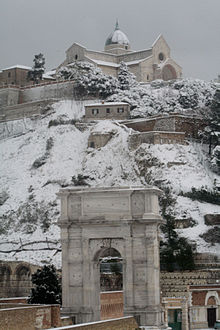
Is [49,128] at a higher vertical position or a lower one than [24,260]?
higher

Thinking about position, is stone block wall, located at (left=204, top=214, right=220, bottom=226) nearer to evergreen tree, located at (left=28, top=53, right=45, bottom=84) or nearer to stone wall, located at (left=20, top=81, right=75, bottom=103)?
stone wall, located at (left=20, top=81, right=75, bottom=103)

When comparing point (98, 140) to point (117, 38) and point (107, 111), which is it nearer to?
point (107, 111)

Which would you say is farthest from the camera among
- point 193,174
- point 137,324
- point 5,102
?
point 5,102

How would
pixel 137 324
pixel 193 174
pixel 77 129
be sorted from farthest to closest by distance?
pixel 77 129, pixel 193 174, pixel 137 324

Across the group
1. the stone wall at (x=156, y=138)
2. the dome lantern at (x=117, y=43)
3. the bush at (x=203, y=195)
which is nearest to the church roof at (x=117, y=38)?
the dome lantern at (x=117, y=43)

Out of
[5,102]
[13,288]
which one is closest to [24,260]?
[13,288]

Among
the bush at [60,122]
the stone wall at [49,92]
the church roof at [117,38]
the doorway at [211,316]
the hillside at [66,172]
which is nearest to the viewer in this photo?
the doorway at [211,316]

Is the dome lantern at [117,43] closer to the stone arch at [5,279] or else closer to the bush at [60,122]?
the bush at [60,122]

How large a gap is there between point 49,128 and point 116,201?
193ft

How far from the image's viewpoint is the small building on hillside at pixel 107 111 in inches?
3752

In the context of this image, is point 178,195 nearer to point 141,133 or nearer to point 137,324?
point 141,133

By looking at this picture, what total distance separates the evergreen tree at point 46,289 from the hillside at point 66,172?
27.7 metres

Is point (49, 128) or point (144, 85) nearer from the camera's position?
point (49, 128)

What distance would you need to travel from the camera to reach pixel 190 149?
8781 centimetres
